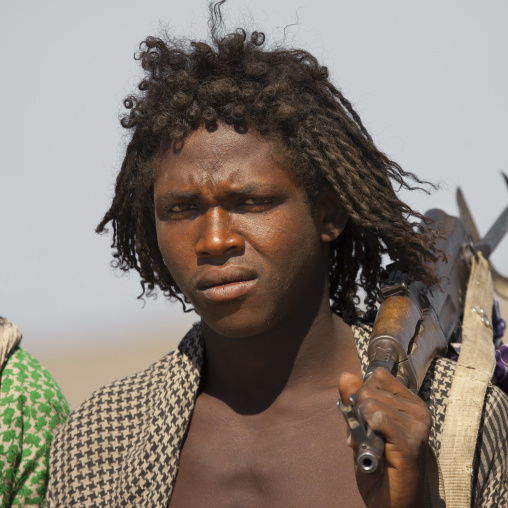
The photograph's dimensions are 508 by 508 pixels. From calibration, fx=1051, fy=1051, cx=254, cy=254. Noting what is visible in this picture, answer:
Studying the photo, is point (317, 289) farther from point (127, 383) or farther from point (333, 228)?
point (127, 383)

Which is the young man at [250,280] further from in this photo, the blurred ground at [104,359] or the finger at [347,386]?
the blurred ground at [104,359]

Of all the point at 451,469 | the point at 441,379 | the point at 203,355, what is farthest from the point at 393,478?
the point at 203,355

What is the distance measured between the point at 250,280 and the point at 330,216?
18.0 inches

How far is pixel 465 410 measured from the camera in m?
3.45

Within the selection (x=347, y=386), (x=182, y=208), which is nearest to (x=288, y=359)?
(x=182, y=208)

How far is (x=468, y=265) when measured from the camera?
4496 millimetres

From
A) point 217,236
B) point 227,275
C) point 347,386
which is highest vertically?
point 217,236

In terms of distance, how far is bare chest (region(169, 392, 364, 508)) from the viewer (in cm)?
357

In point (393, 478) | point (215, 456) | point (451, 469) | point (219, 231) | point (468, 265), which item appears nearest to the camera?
point (393, 478)

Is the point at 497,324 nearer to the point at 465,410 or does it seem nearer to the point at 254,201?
the point at 465,410

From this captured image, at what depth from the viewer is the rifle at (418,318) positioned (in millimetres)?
2680

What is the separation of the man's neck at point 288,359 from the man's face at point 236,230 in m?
0.14

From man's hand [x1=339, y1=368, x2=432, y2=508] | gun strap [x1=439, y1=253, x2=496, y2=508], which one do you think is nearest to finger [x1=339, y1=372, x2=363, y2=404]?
man's hand [x1=339, y1=368, x2=432, y2=508]

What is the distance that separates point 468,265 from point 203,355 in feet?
4.06
